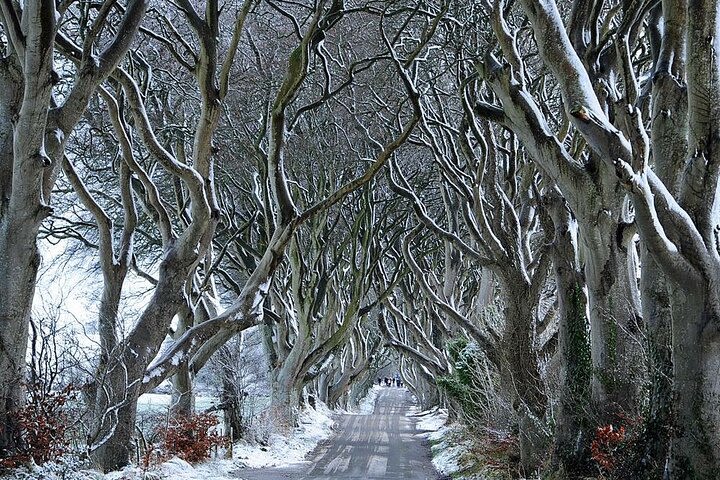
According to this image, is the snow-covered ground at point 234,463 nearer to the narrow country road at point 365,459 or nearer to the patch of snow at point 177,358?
the narrow country road at point 365,459

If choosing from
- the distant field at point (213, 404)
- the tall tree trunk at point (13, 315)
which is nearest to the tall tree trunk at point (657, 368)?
the tall tree trunk at point (13, 315)

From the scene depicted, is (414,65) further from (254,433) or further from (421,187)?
(254,433)

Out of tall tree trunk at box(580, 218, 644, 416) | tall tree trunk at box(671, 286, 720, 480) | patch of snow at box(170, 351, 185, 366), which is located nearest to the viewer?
tall tree trunk at box(671, 286, 720, 480)

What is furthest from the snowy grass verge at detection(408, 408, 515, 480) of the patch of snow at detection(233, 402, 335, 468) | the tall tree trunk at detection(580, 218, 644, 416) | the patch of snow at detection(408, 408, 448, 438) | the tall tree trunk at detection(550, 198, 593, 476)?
the patch of snow at detection(408, 408, 448, 438)

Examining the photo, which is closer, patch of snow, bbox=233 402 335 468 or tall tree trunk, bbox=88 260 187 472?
tall tree trunk, bbox=88 260 187 472

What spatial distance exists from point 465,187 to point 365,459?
6509 mm

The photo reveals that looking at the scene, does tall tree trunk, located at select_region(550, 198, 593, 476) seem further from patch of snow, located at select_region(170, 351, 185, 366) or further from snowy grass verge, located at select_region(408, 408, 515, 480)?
patch of snow, located at select_region(170, 351, 185, 366)

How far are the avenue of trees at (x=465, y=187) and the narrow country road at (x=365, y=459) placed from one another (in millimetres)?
1598

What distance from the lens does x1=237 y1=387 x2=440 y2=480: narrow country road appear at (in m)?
12.2

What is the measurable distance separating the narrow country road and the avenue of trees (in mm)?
1598

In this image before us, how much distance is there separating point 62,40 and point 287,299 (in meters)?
13.2

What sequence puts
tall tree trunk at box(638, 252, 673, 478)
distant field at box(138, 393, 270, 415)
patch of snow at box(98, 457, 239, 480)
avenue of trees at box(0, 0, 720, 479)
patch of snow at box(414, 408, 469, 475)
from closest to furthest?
avenue of trees at box(0, 0, 720, 479) < tall tree trunk at box(638, 252, 673, 478) < patch of snow at box(98, 457, 239, 480) < patch of snow at box(414, 408, 469, 475) < distant field at box(138, 393, 270, 415)

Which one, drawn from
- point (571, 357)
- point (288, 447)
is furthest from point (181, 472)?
point (571, 357)

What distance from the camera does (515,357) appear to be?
10633 millimetres
